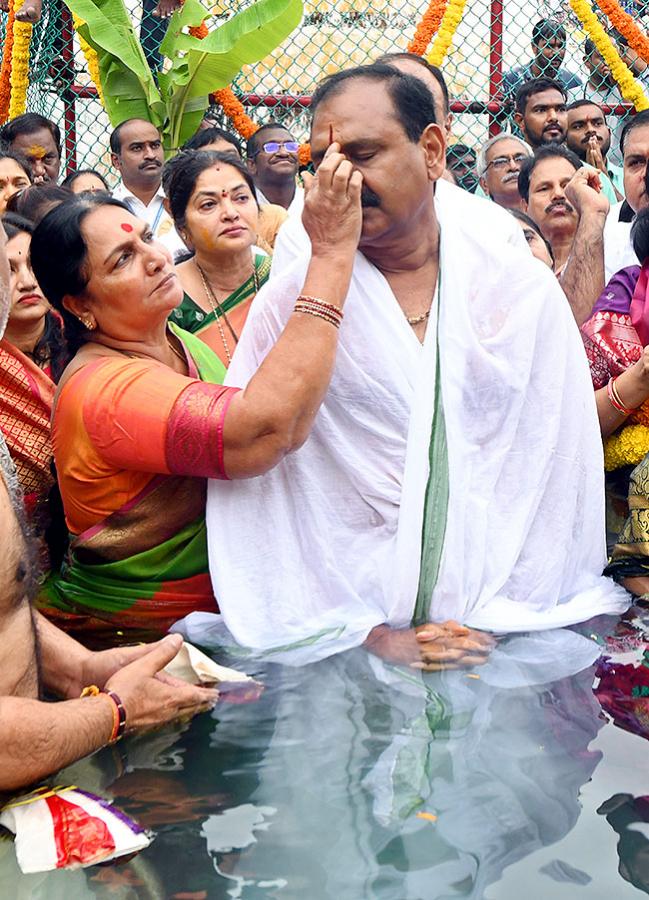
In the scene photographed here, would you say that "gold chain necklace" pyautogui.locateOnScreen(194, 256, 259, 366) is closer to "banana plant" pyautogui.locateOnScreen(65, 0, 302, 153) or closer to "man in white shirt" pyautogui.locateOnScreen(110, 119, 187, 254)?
"man in white shirt" pyautogui.locateOnScreen(110, 119, 187, 254)

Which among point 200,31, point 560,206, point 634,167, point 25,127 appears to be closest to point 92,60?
point 200,31

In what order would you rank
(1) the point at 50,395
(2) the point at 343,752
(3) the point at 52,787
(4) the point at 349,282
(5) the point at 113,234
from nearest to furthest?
(3) the point at 52,787 → (2) the point at 343,752 → (4) the point at 349,282 → (5) the point at 113,234 → (1) the point at 50,395

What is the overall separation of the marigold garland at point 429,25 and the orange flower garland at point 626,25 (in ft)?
3.52

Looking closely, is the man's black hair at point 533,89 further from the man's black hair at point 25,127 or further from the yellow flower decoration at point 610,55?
the man's black hair at point 25,127

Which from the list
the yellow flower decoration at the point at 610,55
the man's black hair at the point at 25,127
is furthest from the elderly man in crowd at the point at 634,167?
the yellow flower decoration at the point at 610,55

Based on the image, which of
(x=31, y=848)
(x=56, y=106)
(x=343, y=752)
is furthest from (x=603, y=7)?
(x=31, y=848)

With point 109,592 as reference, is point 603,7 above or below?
above

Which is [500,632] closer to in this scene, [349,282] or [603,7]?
[349,282]

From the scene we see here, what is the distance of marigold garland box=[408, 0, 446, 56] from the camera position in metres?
7.58

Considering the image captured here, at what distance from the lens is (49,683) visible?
241cm

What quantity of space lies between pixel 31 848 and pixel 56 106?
22.8ft

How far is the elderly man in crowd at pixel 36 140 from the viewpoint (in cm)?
620

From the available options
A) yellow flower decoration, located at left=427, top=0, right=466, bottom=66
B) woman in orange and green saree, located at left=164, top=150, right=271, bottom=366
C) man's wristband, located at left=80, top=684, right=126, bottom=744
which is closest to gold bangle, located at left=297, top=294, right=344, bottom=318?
man's wristband, located at left=80, top=684, right=126, bottom=744

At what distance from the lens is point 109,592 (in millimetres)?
2848
